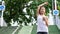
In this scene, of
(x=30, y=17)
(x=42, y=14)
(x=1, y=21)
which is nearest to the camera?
(x=42, y=14)

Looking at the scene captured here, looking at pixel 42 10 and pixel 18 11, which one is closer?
pixel 42 10

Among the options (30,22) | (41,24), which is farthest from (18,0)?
(41,24)

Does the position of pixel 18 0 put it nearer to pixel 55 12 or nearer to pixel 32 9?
pixel 32 9

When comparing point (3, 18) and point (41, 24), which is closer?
point (41, 24)

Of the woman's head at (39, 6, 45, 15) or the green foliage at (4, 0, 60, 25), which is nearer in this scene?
the woman's head at (39, 6, 45, 15)

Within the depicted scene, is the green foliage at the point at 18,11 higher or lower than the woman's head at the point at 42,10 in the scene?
lower

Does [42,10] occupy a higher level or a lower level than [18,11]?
higher

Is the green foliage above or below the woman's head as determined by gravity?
below

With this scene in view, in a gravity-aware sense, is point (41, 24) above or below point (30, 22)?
above

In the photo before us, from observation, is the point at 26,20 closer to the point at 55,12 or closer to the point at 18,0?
the point at 18,0

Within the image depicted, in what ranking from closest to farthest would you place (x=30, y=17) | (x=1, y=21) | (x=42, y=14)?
(x=42, y=14) < (x=1, y=21) < (x=30, y=17)

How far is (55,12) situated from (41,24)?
12.0 metres

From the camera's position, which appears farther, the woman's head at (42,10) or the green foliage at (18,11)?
the green foliage at (18,11)

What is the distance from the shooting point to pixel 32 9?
21.5 meters
